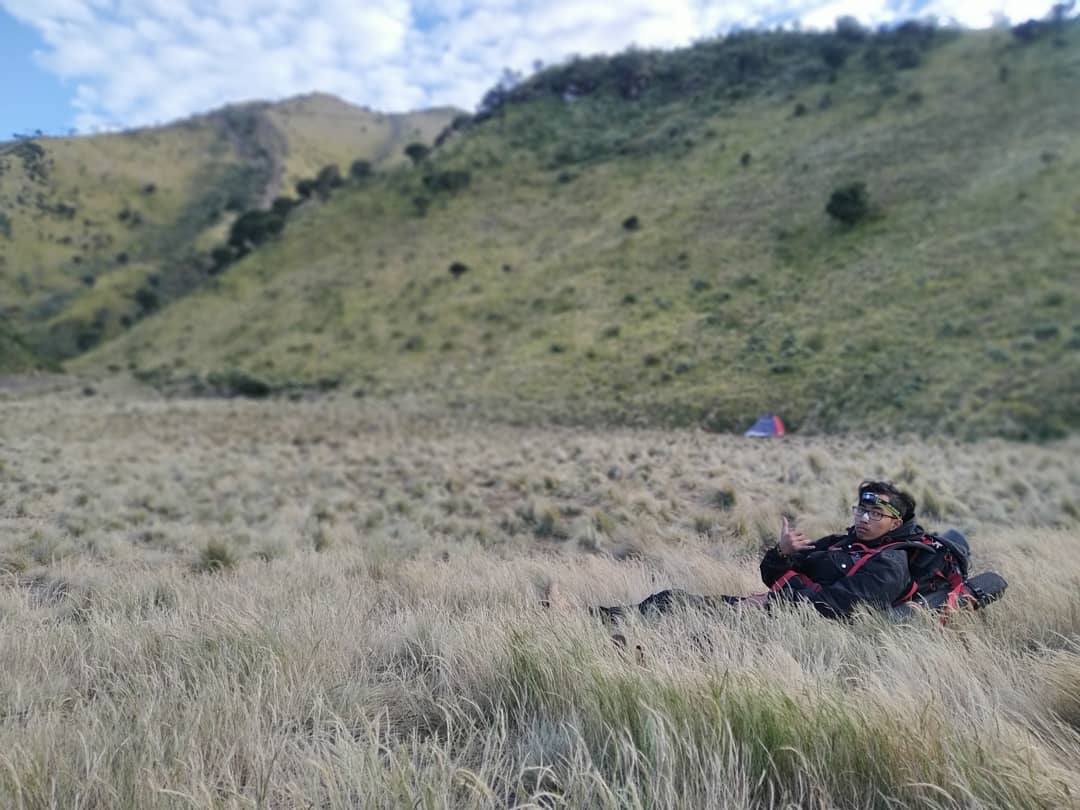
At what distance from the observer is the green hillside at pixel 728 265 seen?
64.1 feet

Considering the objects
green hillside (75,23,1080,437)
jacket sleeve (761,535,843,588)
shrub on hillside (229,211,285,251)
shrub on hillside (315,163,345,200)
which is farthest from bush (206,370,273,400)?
shrub on hillside (315,163,345,200)

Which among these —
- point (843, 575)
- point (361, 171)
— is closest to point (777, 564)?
point (843, 575)

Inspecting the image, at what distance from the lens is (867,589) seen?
3.32 metres

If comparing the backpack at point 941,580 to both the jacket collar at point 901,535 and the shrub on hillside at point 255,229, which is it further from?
the shrub on hillside at point 255,229

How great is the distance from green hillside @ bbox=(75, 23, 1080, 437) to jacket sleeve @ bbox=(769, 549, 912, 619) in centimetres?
1428

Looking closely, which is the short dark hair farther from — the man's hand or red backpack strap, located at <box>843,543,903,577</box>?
the man's hand

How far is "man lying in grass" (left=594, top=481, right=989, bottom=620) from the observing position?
3.34 metres

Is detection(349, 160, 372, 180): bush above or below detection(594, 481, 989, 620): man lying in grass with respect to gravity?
above

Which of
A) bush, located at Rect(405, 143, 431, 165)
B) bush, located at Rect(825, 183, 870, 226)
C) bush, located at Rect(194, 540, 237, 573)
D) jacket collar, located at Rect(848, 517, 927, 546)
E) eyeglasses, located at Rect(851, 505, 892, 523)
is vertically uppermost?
bush, located at Rect(405, 143, 431, 165)

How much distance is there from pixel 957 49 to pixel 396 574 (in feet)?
175

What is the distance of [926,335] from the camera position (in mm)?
20016

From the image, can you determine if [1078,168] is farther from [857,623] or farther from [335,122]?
[335,122]

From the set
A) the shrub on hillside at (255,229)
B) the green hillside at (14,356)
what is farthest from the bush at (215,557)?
the shrub on hillside at (255,229)

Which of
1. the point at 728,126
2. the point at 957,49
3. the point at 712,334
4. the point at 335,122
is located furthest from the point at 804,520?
the point at 335,122
